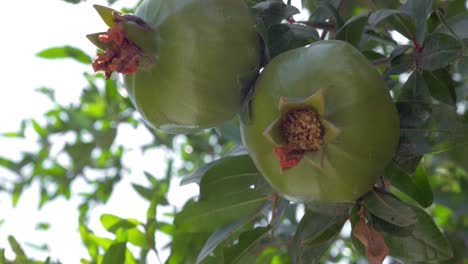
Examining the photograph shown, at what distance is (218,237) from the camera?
6.76 feet

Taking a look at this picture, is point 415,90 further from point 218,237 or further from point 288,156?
point 218,237

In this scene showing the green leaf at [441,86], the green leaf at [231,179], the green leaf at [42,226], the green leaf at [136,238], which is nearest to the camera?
the green leaf at [441,86]

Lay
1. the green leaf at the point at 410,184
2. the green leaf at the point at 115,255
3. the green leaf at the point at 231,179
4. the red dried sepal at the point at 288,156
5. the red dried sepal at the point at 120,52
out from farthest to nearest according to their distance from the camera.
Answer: the green leaf at the point at 115,255
the green leaf at the point at 231,179
the green leaf at the point at 410,184
the red dried sepal at the point at 120,52
the red dried sepal at the point at 288,156

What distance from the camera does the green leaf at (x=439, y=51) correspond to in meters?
1.62

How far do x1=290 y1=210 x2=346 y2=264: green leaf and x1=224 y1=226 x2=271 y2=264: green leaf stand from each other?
248mm

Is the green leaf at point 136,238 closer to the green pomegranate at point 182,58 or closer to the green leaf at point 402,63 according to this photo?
the green pomegranate at point 182,58

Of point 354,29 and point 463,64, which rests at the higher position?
point 354,29

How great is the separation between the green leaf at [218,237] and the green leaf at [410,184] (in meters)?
0.65

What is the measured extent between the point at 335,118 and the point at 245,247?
0.81 metres

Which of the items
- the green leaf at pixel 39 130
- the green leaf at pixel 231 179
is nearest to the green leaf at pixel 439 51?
the green leaf at pixel 231 179

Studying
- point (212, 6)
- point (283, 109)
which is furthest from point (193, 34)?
point (283, 109)

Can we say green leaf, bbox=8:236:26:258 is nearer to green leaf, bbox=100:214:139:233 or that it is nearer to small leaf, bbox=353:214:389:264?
green leaf, bbox=100:214:139:233

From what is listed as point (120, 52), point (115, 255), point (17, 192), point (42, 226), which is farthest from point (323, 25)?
point (42, 226)

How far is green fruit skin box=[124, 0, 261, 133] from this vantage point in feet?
4.87
